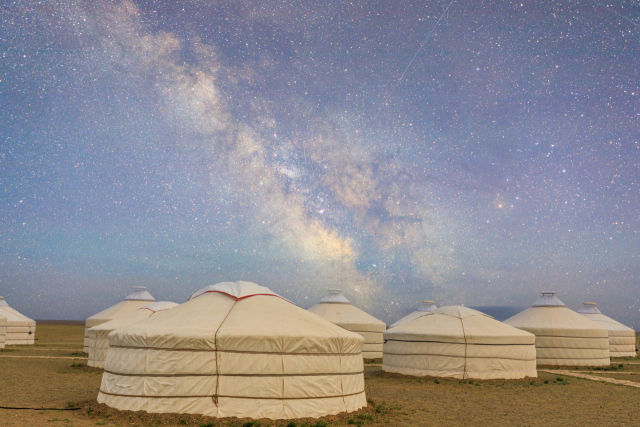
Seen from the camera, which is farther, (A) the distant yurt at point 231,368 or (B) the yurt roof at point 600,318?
(B) the yurt roof at point 600,318

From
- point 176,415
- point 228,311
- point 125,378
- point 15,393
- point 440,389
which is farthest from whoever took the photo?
point 440,389

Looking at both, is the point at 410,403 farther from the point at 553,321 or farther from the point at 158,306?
the point at 553,321

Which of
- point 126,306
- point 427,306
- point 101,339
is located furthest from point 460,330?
point 427,306

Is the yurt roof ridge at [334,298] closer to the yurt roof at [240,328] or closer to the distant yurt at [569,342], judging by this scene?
the distant yurt at [569,342]

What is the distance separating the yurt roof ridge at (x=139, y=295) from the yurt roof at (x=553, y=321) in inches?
615

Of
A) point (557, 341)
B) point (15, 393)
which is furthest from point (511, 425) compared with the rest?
point (557, 341)

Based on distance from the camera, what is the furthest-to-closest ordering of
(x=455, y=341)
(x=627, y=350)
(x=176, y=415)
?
(x=627, y=350) → (x=455, y=341) → (x=176, y=415)

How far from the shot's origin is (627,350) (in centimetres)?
2639

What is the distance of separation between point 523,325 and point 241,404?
1608cm

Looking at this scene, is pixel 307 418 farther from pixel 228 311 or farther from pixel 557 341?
pixel 557 341

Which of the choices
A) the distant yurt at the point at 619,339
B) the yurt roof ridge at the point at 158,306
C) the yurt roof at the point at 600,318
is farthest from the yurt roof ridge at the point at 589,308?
the yurt roof ridge at the point at 158,306

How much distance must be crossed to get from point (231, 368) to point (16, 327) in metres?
23.5

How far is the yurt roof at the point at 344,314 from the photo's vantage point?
70.9 ft

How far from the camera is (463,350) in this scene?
1448 cm
